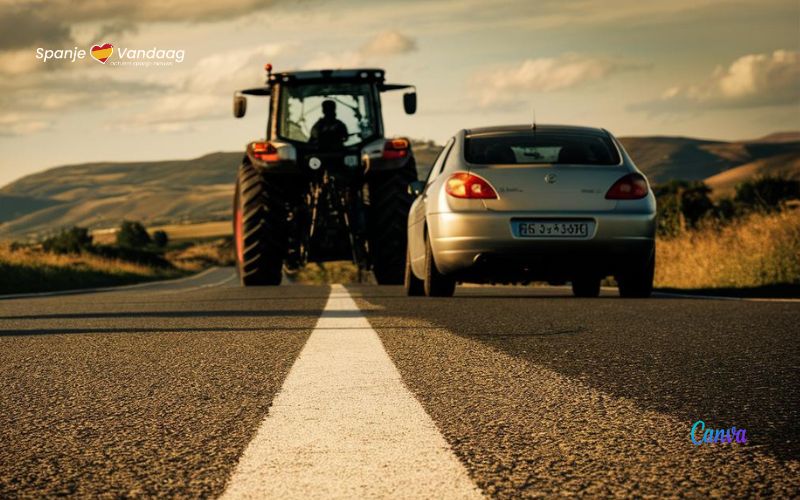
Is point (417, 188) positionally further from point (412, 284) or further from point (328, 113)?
point (328, 113)

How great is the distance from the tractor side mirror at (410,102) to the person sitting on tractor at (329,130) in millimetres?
927

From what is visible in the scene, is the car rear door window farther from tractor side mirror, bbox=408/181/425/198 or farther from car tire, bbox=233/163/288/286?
car tire, bbox=233/163/288/286

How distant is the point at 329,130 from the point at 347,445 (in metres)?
11.4

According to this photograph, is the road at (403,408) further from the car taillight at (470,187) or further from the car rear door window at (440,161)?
the car rear door window at (440,161)

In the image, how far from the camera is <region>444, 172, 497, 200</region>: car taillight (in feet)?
32.6

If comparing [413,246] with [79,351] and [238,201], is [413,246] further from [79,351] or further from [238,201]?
[79,351]

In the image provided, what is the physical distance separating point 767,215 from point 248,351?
520 inches

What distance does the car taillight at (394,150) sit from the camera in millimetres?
13992

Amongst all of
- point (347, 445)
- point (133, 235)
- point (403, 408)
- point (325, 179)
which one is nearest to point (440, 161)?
point (325, 179)

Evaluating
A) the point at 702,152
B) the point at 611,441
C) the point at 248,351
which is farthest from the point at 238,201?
the point at 702,152

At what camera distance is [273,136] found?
48.3 feet

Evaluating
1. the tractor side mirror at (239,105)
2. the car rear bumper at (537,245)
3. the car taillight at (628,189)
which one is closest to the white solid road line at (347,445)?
the car rear bumper at (537,245)

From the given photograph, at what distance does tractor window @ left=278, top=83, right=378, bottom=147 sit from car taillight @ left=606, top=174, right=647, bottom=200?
17.7 ft

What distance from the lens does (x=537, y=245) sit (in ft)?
32.5
